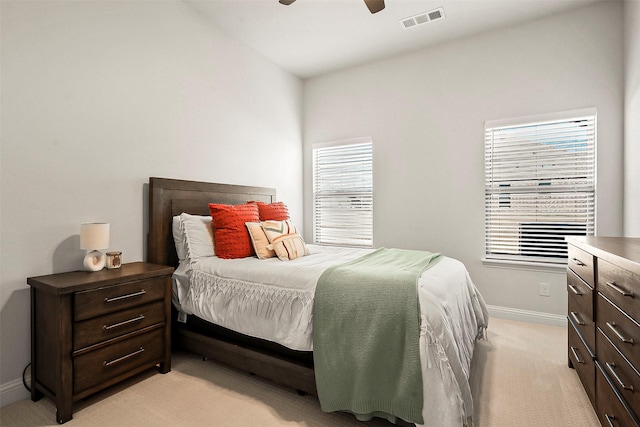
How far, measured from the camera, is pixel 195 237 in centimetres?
269

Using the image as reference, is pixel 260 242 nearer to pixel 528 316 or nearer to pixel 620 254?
pixel 620 254

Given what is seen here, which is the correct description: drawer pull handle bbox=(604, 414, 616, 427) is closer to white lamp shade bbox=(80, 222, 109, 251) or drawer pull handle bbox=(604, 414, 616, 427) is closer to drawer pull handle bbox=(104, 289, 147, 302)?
drawer pull handle bbox=(104, 289, 147, 302)

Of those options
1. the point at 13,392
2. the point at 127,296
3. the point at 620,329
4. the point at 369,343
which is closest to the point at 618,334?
the point at 620,329

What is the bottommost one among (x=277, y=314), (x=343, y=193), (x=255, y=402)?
(x=255, y=402)

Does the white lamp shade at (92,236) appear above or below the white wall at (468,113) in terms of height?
below

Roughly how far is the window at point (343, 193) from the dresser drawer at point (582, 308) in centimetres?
227

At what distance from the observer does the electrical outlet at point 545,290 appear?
127 inches

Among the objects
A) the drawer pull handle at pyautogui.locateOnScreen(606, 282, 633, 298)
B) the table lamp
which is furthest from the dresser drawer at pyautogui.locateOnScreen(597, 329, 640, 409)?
the table lamp

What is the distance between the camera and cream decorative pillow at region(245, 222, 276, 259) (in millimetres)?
2639

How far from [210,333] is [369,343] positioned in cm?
137

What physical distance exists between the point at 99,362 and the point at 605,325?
2.76m

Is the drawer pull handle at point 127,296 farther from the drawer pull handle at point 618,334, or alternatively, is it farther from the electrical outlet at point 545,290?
the electrical outlet at point 545,290

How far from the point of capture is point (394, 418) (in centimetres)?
160

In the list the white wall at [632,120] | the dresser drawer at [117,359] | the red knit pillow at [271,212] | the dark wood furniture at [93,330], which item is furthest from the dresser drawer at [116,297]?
the white wall at [632,120]
